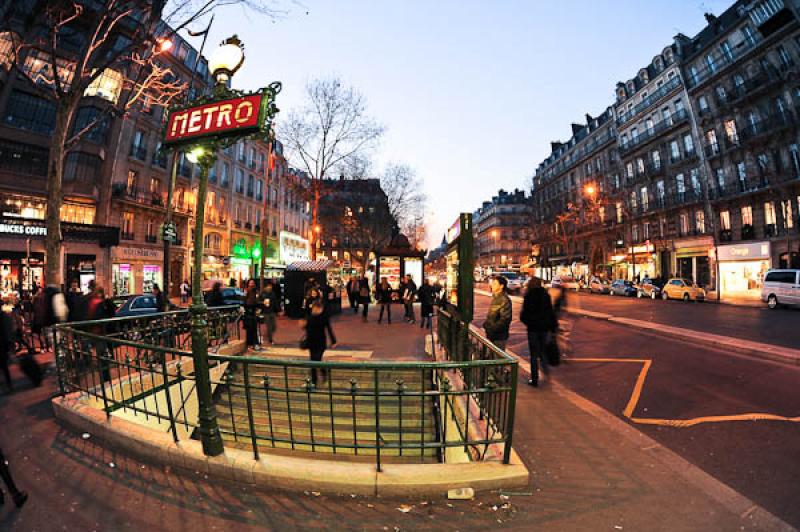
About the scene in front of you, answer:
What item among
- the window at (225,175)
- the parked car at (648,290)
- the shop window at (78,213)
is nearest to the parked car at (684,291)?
the parked car at (648,290)

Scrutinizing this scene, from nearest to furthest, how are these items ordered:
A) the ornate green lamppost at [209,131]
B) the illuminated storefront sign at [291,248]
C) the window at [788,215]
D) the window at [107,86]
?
1. the ornate green lamppost at [209,131]
2. the illuminated storefront sign at [291,248]
3. the window at [107,86]
4. the window at [788,215]

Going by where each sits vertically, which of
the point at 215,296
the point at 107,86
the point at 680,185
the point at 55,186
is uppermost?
the point at 107,86

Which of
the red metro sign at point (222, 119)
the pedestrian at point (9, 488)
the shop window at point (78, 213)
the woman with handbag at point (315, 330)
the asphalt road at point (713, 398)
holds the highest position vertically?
the shop window at point (78, 213)

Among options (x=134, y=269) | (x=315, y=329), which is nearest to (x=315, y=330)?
(x=315, y=329)

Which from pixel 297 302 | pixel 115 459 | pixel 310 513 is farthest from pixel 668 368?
pixel 297 302

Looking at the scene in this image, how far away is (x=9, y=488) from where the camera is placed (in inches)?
121

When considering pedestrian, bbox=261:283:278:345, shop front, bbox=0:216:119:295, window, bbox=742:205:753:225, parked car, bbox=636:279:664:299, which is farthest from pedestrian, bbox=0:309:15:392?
window, bbox=742:205:753:225

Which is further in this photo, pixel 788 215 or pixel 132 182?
pixel 132 182

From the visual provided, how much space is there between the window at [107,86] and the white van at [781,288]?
38.1 m

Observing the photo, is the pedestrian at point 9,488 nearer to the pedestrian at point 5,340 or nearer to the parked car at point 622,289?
the pedestrian at point 5,340

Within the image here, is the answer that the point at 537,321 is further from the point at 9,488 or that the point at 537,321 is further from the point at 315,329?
the point at 9,488

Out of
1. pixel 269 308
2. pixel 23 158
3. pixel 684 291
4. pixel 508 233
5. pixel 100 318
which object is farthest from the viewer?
pixel 508 233

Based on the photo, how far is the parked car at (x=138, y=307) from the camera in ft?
39.0

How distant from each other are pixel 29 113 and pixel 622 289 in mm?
40439
